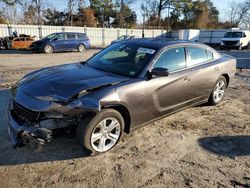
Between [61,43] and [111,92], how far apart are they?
17.1 metres

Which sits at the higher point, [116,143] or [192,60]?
[192,60]

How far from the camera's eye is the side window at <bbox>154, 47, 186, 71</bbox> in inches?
168

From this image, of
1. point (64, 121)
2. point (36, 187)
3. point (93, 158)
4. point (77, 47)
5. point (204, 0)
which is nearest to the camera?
point (36, 187)

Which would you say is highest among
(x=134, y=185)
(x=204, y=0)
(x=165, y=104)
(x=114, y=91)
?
(x=204, y=0)

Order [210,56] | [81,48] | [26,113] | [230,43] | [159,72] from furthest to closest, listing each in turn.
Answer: [230,43] → [81,48] → [210,56] → [159,72] → [26,113]

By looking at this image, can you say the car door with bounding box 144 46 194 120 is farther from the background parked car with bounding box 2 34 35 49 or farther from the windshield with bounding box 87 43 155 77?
the background parked car with bounding box 2 34 35 49

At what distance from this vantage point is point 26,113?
10.7ft

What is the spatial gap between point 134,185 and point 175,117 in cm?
238

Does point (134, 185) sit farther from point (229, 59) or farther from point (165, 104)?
point (229, 59)

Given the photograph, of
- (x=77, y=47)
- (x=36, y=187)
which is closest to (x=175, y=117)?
(x=36, y=187)

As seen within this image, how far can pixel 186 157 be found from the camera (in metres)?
3.64

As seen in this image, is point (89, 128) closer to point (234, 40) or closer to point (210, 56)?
point (210, 56)

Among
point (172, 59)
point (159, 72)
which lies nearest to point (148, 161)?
point (159, 72)

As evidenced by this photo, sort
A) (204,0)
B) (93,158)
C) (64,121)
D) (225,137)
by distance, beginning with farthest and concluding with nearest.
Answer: (204,0) < (225,137) < (93,158) < (64,121)
